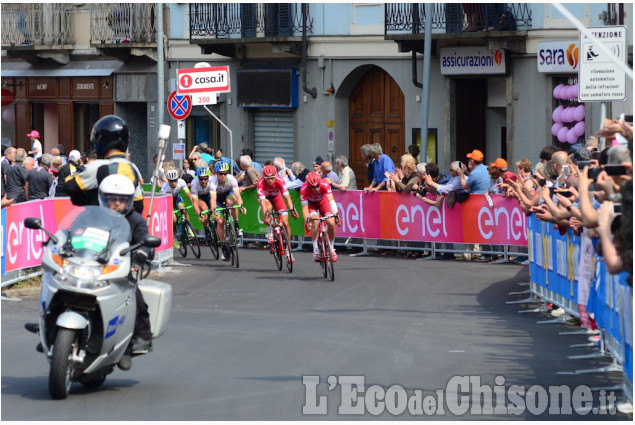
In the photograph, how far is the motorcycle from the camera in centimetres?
912

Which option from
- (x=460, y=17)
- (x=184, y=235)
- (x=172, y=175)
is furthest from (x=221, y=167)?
(x=460, y=17)

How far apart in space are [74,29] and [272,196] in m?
23.7

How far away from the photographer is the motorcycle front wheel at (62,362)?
9.03 meters

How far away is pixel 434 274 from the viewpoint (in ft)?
66.7

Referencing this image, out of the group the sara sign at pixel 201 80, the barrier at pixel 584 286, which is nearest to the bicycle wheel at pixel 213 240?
the sara sign at pixel 201 80

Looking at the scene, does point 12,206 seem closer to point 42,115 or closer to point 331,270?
point 331,270

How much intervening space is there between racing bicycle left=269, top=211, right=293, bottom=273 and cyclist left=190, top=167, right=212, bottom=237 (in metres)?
2.25

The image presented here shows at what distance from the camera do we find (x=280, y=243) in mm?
20750

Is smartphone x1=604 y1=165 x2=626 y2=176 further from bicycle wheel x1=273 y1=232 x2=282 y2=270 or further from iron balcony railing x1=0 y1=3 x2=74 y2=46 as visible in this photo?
iron balcony railing x1=0 y1=3 x2=74 y2=46

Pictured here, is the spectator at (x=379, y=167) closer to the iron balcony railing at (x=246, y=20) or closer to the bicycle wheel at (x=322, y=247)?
the bicycle wheel at (x=322, y=247)

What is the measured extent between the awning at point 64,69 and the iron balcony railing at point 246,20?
4645 mm

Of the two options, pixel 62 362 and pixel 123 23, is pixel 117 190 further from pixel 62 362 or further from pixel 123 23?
pixel 123 23

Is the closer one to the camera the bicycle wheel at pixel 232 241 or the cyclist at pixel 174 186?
the bicycle wheel at pixel 232 241

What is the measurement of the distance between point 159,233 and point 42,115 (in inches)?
1000
